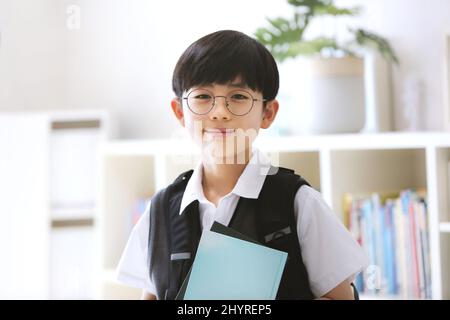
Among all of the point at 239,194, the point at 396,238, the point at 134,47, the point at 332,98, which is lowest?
the point at 396,238

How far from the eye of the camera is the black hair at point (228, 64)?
551mm

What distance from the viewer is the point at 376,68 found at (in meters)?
1.25

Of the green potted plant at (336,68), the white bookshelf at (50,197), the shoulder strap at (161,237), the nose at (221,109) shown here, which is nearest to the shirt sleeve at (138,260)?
the shoulder strap at (161,237)

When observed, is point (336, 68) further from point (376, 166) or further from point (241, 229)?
point (241, 229)

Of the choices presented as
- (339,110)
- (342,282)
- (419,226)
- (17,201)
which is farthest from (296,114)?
(17,201)

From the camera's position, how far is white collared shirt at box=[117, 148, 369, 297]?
544 millimetres

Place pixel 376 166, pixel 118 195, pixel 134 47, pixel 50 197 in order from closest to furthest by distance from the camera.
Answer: pixel 376 166
pixel 134 47
pixel 118 195
pixel 50 197

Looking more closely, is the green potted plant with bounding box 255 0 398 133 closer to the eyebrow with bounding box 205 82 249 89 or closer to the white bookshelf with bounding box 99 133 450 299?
the white bookshelf with bounding box 99 133 450 299

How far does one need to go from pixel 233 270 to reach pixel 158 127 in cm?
79

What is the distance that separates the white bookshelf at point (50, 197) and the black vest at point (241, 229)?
88 cm

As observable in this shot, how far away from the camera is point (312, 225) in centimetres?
54

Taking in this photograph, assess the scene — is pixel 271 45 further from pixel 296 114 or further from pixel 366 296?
pixel 366 296

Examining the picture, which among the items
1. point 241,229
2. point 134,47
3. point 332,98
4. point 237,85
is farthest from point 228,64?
point 134,47

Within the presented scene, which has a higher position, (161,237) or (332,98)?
(332,98)
